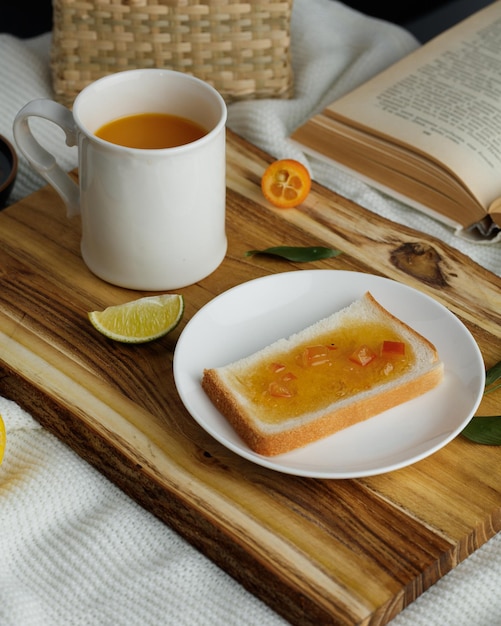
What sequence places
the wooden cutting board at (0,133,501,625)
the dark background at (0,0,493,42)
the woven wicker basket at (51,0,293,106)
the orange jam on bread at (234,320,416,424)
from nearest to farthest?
the wooden cutting board at (0,133,501,625)
the orange jam on bread at (234,320,416,424)
the woven wicker basket at (51,0,293,106)
the dark background at (0,0,493,42)

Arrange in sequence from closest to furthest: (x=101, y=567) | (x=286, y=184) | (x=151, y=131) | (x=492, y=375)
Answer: (x=101, y=567) → (x=492, y=375) → (x=151, y=131) → (x=286, y=184)

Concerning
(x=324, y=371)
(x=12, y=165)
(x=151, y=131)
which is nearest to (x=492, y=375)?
(x=324, y=371)

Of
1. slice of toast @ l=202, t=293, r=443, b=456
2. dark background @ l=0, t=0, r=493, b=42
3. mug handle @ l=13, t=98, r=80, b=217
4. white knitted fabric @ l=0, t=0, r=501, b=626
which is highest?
mug handle @ l=13, t=98, r=80, b=217

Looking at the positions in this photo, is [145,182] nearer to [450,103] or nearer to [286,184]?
[286,184]

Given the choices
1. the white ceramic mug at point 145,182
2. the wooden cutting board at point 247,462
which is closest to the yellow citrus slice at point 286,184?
the wooden cutting board at point 247,462

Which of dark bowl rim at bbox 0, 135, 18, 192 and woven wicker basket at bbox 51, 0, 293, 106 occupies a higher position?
woven wicker basket at bbox 51, 0, 293, 106

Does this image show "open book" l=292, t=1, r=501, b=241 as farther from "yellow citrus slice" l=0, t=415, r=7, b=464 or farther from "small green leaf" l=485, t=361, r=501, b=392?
"yellow citrus slice" l=0, t=415, r=7, b=464

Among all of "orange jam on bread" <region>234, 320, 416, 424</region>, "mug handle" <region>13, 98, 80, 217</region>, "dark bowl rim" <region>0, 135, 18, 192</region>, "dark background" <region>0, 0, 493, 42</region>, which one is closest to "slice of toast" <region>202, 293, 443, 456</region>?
"orange jam on bread" <region>234, 320, 416, 424</region>

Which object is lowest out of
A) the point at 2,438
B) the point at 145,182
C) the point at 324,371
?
the point at 2,438

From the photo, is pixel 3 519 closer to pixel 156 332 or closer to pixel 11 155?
pixel 156 332
